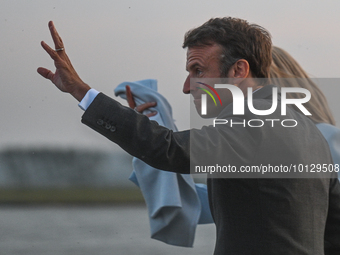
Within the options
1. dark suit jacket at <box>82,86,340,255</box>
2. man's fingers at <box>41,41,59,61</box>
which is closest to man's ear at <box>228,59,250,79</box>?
dark suit jacket at <box>82,86,340,255</box>

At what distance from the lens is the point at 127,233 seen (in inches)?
267

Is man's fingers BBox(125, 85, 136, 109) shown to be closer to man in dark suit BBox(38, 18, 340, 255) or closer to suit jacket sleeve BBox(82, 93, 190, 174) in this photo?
man in dark suit BBox(38, 18, 340, 255)

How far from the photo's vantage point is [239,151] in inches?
53.6

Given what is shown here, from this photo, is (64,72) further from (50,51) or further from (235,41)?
(235,41)

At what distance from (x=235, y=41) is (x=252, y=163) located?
0.54 m

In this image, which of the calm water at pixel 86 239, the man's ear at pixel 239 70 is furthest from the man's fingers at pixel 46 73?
the calm water at pixel 86 239

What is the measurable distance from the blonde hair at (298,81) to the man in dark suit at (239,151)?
0.85 meters

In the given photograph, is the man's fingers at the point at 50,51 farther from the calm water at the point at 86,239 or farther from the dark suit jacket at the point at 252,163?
the calm water at the point at 86,239

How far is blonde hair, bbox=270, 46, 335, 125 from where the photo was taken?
2.54 metres

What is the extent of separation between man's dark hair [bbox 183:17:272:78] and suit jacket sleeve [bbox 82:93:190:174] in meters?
0.47

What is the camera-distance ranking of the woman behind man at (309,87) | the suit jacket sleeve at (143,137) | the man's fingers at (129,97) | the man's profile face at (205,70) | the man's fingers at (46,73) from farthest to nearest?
1. the man's fingers at (129,97)
2. the woman behind man at (309,87)
3. the man's profile face at (205,70)
4. the man's fingers at (46,73)
5. the suit jacket sleeve at (143,137)

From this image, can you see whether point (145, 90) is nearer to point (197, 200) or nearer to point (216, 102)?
point (197, 200)

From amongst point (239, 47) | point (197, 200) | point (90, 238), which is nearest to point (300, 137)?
point (239, 47)

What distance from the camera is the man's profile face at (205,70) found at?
170cm
